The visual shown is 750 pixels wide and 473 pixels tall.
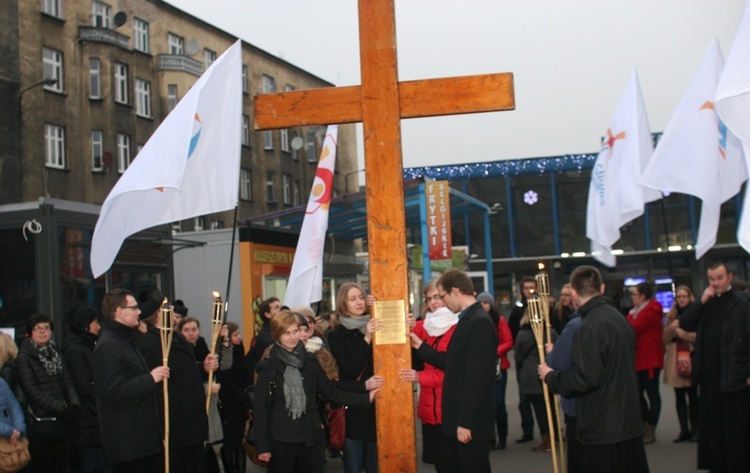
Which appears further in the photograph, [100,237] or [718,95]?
[100,237]

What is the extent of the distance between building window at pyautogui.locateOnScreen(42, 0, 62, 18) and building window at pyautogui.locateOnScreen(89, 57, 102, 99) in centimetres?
229

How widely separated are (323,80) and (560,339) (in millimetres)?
54058

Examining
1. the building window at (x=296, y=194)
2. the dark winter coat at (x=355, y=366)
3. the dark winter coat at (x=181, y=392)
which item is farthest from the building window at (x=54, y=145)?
the dark winter coat at (x=355, y=366)

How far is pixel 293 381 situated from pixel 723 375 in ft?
12.3

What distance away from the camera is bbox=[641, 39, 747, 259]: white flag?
8.69 metres

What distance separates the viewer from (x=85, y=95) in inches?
1519

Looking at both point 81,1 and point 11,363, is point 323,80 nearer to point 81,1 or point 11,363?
point 81,1

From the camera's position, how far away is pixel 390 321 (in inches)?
254

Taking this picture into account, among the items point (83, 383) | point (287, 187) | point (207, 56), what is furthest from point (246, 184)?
point (83, 383)

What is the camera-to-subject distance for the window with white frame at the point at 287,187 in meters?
54.2

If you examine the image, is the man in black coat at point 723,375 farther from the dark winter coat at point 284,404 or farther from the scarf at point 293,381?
the scarf at point 293,381

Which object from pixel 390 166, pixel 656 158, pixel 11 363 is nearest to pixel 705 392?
pixel 656 158

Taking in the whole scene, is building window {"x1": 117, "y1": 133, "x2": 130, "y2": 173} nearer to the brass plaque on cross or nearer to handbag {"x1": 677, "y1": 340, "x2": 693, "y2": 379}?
handbag {"x1": 677, "y1": 340, "x2": 693, "y2": 379}

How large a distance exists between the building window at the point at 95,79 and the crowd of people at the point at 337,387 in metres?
31.4
